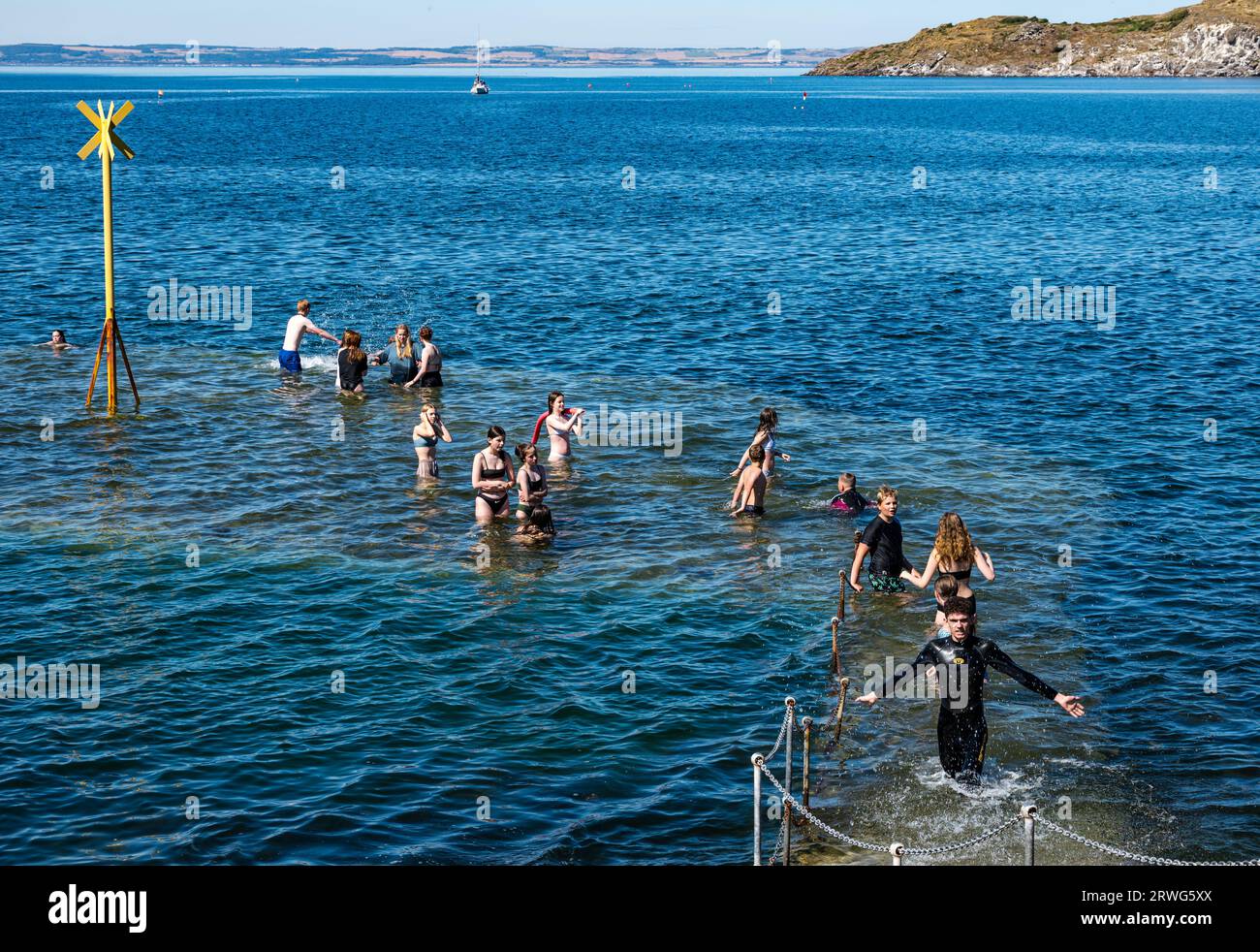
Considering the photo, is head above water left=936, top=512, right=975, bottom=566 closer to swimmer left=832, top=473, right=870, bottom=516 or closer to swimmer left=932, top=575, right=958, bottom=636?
swimmer left=932, top=575, right=958, bottom=636

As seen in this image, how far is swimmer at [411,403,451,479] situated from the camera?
2514 cm

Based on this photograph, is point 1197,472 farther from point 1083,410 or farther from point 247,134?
point 247,134

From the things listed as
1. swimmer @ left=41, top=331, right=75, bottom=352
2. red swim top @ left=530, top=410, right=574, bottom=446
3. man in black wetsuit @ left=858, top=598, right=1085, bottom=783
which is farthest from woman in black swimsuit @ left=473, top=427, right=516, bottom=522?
swimmer @ left=41, top=331, right=75, bottom=352

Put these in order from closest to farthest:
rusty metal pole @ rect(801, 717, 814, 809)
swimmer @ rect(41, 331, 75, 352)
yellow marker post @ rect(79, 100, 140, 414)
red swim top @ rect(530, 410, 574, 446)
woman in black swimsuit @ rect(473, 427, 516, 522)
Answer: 1. rusty metal pole @ rect(801, 717, 814, 809)
2. woman in black swimsuit @ rect(473, 427, 516, 522)
3. red swim top @ rect(530, 410, 574, 446)
4. yellow marker post @ rect(79, 100, 140, 414)
5. swimmer @ rect(41, 331, 75, 352)

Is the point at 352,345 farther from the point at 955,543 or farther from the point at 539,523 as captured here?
the point at 955,543

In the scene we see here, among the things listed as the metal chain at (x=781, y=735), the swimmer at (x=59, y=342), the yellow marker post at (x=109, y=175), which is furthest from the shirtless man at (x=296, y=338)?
the metal chain at (x=781, y=735)

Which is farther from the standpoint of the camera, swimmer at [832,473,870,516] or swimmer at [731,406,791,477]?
swimmer at [731,406,791,477]

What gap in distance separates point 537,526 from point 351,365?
11336 millimetres

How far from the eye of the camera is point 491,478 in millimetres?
22906

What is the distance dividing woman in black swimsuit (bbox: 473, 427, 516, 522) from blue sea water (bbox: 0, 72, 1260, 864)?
1.65 feet

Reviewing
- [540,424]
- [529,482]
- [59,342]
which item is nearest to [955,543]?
[529,482]

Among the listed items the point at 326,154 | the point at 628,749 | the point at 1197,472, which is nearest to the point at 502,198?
the point at 326,154

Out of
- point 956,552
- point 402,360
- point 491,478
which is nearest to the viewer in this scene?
point 956,552

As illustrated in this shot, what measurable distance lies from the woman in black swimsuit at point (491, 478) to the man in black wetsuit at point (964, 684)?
35.6 ft
